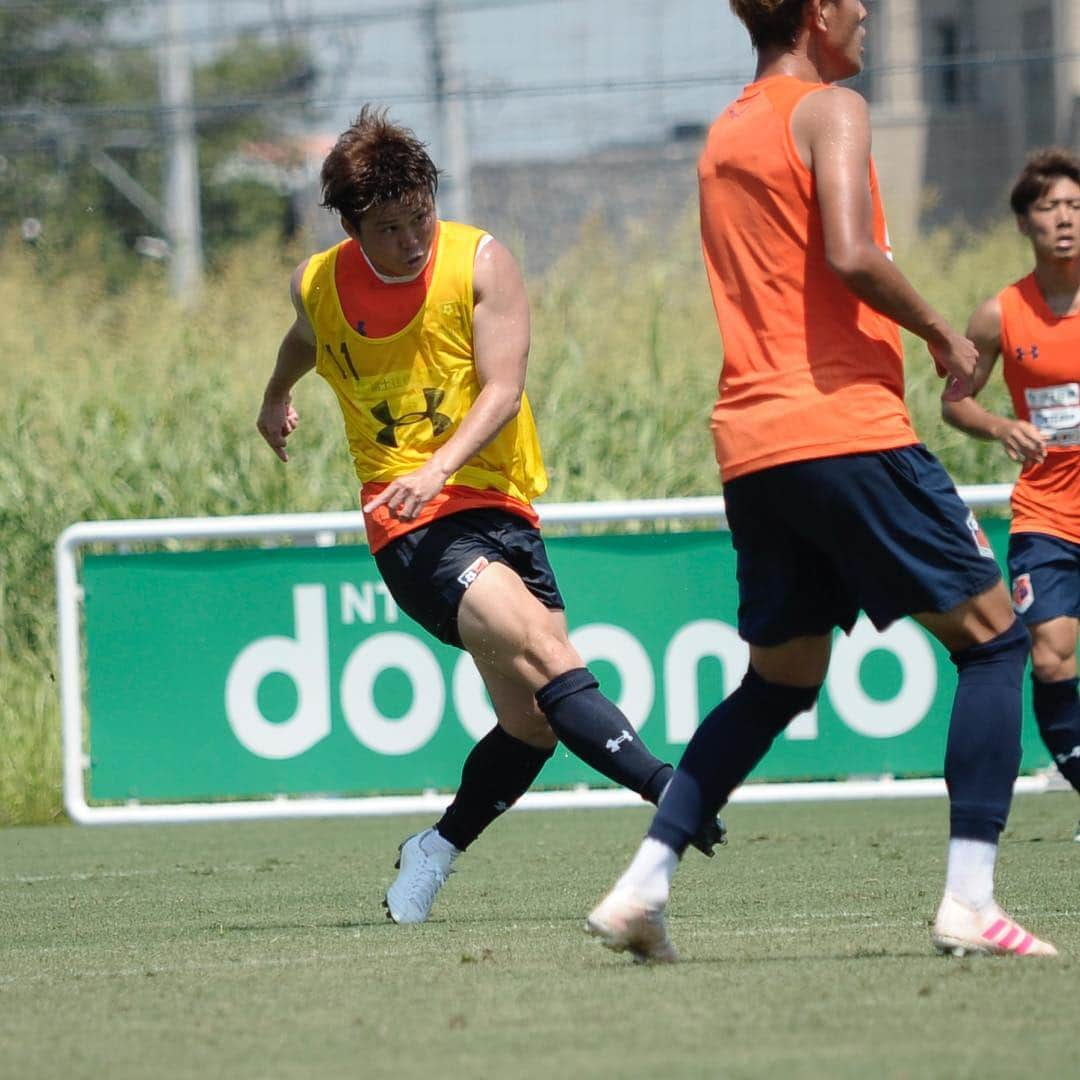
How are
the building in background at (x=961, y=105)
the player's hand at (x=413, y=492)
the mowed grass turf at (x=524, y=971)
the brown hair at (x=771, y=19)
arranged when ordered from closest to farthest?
the mowed grass turf at (x=524, y=971), the brown hair at (x=771, y=19), the player's hand at (x=413, y=492), the building in background at (x=961, y=105)

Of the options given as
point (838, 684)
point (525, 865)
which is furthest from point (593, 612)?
point (525, 865)

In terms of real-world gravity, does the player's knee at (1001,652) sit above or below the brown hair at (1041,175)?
below

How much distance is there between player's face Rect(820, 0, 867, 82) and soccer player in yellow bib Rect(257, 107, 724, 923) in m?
1.38

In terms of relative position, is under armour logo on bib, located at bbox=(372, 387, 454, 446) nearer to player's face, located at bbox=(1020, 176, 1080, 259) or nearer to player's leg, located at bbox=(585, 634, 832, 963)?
player's leg, located at bbox=(585, 634, 832, 963)

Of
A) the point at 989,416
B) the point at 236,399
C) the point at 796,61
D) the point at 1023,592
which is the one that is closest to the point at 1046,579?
the point at 1023,592

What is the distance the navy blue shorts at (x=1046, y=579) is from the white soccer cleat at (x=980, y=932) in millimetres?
2729

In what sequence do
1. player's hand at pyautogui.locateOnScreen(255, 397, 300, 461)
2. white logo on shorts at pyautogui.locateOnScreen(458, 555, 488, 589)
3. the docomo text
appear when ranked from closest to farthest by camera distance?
white logo on shorts at pyautogui.locateOnScreen(458, 555, 488, 589), player's hand at pyautogui.locateOnScreen(255, 397, 300, 461), the docomo text

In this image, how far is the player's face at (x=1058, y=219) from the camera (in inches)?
292

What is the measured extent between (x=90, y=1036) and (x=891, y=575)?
176 cm

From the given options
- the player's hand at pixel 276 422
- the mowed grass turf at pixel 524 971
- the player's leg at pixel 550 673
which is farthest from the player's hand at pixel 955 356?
the player's hand at pixel 276 422

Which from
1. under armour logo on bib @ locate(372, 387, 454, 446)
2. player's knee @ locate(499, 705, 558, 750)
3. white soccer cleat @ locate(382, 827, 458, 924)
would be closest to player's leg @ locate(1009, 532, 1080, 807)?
player's knee @ locate(499, 705, 558, 750)

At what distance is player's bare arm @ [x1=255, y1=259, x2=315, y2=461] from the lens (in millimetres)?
→ 6191

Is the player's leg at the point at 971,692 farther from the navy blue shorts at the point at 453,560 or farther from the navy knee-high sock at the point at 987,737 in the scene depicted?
the navy blue shorts at the point at 453,560

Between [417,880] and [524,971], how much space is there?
4.26ft
